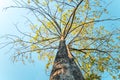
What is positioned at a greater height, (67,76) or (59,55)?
(59,55)

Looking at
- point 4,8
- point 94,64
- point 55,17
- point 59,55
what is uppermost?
point 4,8

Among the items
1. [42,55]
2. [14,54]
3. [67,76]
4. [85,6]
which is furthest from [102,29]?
[67,76]

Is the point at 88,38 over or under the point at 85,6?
under

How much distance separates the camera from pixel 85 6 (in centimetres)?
1223

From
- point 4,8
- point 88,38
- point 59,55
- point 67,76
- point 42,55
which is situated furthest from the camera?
point 42,55

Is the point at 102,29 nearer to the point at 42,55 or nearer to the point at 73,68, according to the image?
the point at 42,55

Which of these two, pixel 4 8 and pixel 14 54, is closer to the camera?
pixel 4 8

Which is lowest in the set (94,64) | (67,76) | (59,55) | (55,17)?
(94,64)

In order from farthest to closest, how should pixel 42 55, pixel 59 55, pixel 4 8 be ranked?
pixel 42 55 < pixel 4 8 < pixel 59 55

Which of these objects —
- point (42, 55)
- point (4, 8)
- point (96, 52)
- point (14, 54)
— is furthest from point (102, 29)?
point (4, 8)

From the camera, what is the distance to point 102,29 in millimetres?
14477

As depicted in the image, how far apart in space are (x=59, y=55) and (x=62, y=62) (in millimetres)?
498

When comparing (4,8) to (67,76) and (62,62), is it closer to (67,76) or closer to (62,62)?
(62,62)

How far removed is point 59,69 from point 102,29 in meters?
8.27
